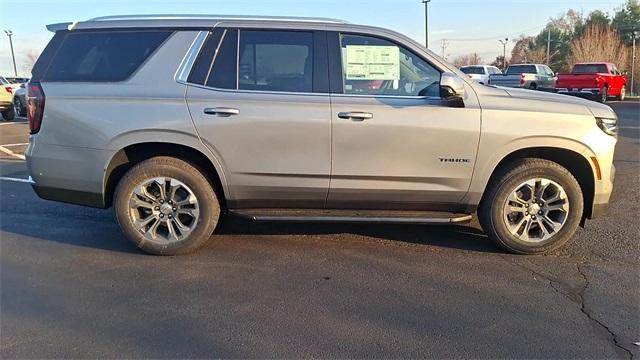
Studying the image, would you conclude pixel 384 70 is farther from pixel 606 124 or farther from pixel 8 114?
pixel 8 114

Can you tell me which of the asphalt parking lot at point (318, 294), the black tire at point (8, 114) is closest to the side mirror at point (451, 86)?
the asphalt parking lot at point (318, 294)

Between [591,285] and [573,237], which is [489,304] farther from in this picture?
[573,237]

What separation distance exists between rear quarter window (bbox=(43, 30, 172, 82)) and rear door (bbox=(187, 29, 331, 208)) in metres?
0.49

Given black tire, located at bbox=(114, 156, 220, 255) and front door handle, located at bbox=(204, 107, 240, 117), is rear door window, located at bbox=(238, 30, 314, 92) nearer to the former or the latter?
front door handle, located at bbox=(204, 107, 240, 117)

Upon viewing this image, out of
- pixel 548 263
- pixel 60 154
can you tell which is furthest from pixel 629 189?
pixel 60 154

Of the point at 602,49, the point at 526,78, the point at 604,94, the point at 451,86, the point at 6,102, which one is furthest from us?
the point at 602,49

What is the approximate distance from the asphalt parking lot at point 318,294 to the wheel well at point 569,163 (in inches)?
21.2

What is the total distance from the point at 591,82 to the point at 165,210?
2262 cm

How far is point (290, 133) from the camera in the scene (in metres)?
3.94

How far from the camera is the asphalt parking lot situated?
2859 mm

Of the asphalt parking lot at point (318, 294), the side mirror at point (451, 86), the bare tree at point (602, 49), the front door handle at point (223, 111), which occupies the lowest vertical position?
the asphalt parking lot at point (318, 294)

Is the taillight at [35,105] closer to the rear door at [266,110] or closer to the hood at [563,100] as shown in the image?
the rear door at [266,110]

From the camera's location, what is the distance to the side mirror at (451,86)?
377 cm

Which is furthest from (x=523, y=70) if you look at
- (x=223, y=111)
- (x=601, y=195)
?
(x=223, y=111)
